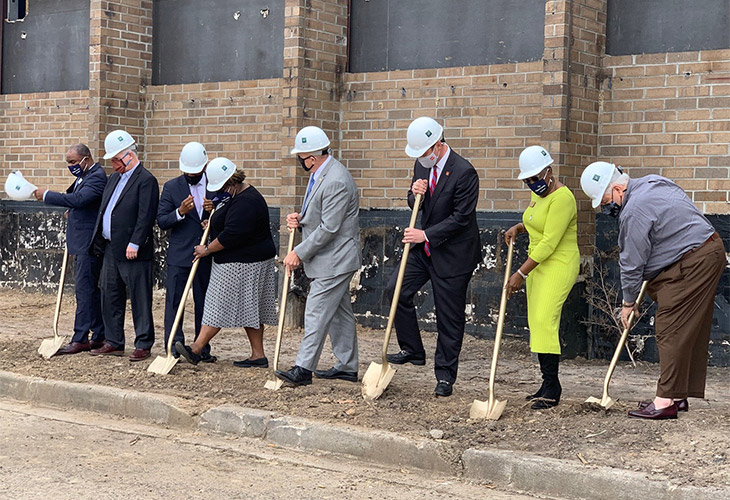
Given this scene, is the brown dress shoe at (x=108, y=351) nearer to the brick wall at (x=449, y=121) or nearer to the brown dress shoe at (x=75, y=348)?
the brown dress shoe at (x=75, y=348)

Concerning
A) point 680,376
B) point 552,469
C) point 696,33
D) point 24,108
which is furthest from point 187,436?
point 24,108

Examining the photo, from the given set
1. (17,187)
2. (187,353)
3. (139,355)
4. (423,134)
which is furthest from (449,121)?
(17,187)

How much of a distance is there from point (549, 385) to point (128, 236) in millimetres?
3802

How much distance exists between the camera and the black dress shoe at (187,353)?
8.94 m

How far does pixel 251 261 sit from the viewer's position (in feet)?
29.6

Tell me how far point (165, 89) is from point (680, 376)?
8.52 metres

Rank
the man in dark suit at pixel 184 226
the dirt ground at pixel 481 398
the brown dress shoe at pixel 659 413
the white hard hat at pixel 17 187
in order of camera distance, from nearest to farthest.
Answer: the dirt ground at pixel 481 398
the brown dress shoe at pixel 659 413
the man in dark suit at pixel 184 226
the white hard hat at pixel 17 187

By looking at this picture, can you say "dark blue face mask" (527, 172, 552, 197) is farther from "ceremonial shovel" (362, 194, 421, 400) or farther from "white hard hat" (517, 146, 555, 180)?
"ceremonial shovel" (362, 194, 421, 400)

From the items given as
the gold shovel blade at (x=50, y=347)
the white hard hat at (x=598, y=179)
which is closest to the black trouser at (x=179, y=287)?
the gold shovel blade at (x=50, y=347)

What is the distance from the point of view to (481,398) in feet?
26.2

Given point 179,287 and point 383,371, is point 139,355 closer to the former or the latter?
point 179,287

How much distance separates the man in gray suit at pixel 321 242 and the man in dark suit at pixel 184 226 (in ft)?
4.05

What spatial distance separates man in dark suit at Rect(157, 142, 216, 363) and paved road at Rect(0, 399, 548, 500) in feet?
5.68

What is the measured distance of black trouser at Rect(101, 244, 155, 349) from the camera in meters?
9.47
